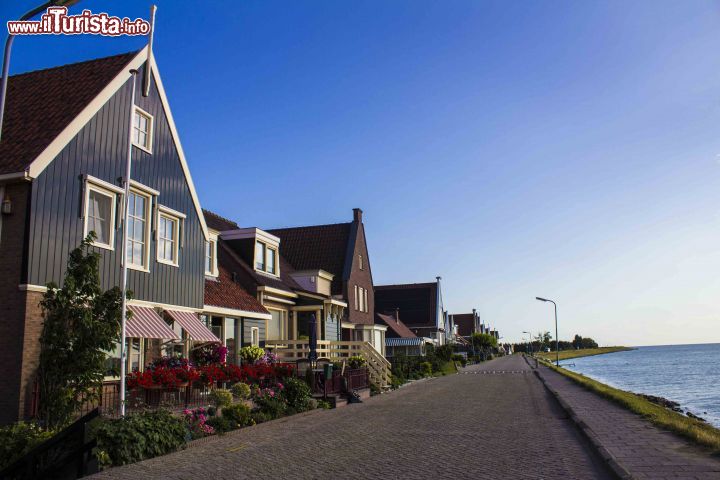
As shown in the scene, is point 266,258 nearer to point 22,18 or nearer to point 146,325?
point 146,325

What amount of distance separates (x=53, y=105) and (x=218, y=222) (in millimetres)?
14819

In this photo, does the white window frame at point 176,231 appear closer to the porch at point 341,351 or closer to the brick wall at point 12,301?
the brick wall at point 12,301

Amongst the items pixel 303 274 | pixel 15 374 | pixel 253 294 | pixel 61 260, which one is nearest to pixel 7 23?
pixel 61 260

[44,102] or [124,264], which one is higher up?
[44,102]

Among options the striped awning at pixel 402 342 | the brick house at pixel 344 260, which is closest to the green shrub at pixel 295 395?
the brick house at pixel 344 260

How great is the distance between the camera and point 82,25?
46.0ft

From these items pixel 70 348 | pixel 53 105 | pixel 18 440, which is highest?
pixel 53 105

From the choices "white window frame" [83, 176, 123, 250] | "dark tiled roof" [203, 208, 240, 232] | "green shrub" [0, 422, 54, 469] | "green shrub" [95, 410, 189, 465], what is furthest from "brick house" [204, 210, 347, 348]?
"green shrub" [0, 422, 54, 469]

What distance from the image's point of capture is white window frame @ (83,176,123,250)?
14.2 meters

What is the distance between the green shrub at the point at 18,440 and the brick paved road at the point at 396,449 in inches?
49.8

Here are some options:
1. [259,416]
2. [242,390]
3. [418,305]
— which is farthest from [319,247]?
[418,305]

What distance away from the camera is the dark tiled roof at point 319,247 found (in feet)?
127

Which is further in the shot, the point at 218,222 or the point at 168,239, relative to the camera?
the point at 218,222

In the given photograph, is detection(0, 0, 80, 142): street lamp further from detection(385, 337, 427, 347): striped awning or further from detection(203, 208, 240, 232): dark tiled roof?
detection(385, 337, 427, 347): striped awning
